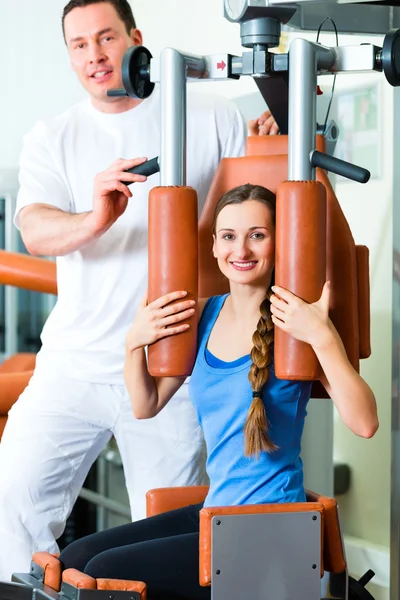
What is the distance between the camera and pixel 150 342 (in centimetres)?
150

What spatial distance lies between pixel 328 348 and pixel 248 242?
0.82 feet

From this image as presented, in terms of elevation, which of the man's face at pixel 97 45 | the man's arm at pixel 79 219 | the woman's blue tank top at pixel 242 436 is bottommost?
the woman's blue tank top at pixel 242 436

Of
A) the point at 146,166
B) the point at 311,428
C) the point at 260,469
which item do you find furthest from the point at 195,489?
the point at 311,428

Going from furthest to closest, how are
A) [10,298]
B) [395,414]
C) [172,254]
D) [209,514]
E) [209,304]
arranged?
[10,298] < [395,414] < [209,304] < [172,254] < [209,514]

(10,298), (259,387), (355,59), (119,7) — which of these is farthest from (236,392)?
(10,298)

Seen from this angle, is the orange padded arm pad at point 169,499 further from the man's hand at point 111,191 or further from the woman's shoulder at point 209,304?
the man's hand at point 111,191

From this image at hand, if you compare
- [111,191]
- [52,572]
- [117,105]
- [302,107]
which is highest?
[117,105]

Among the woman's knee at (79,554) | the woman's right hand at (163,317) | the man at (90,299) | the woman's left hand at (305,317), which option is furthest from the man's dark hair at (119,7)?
the woman's knee at (79,554)

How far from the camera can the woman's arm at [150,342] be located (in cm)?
148

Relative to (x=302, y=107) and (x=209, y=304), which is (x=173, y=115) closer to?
(x=302, y=107)

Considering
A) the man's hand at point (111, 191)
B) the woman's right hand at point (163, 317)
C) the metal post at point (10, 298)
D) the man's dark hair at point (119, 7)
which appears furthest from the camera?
the metal post at point (10, 298)

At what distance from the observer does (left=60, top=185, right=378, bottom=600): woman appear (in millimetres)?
1420

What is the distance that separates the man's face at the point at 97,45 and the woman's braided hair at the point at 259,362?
61 centimetres

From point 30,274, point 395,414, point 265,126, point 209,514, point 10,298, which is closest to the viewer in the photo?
point 209,514
